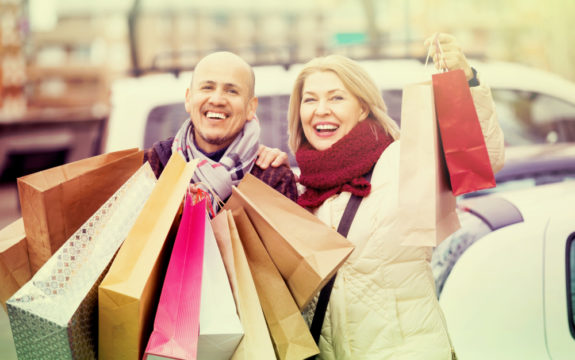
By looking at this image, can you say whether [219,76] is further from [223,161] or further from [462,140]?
[462,140]

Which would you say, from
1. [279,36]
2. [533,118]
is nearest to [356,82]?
[533,118]

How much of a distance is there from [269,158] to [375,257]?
1.52ft

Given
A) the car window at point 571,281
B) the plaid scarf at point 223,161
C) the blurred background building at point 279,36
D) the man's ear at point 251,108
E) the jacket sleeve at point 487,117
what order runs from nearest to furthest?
the jacket sleeve at point 487,117
the plaid scarf at point 223,161
the man's ear at point 251,108
the car window at point 571,281
the blurred background building at point 279,36

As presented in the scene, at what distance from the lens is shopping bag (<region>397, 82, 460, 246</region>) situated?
1.20 meters

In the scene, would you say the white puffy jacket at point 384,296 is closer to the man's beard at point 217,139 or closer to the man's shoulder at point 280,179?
the man's shoulder at point 280,179

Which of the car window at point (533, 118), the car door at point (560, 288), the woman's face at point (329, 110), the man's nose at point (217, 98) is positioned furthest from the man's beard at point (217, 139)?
the car window at point (533, 118)

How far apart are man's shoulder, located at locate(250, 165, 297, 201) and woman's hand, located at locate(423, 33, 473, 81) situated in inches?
21.3

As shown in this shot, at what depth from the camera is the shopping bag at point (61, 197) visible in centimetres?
119

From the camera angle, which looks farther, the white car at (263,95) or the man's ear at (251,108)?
the white car at (263,95)

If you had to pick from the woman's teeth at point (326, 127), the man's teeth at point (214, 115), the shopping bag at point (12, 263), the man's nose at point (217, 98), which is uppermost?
the man's nose at point (217, 98)

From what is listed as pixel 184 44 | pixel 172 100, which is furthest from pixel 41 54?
pixel 172 100

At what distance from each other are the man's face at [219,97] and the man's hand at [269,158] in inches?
4.4

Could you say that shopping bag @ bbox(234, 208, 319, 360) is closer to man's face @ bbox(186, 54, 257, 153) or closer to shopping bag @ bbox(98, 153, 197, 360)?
shopping bag @ bbox(98, 153, 197, 360)

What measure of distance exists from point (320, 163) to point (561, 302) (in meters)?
1.05
